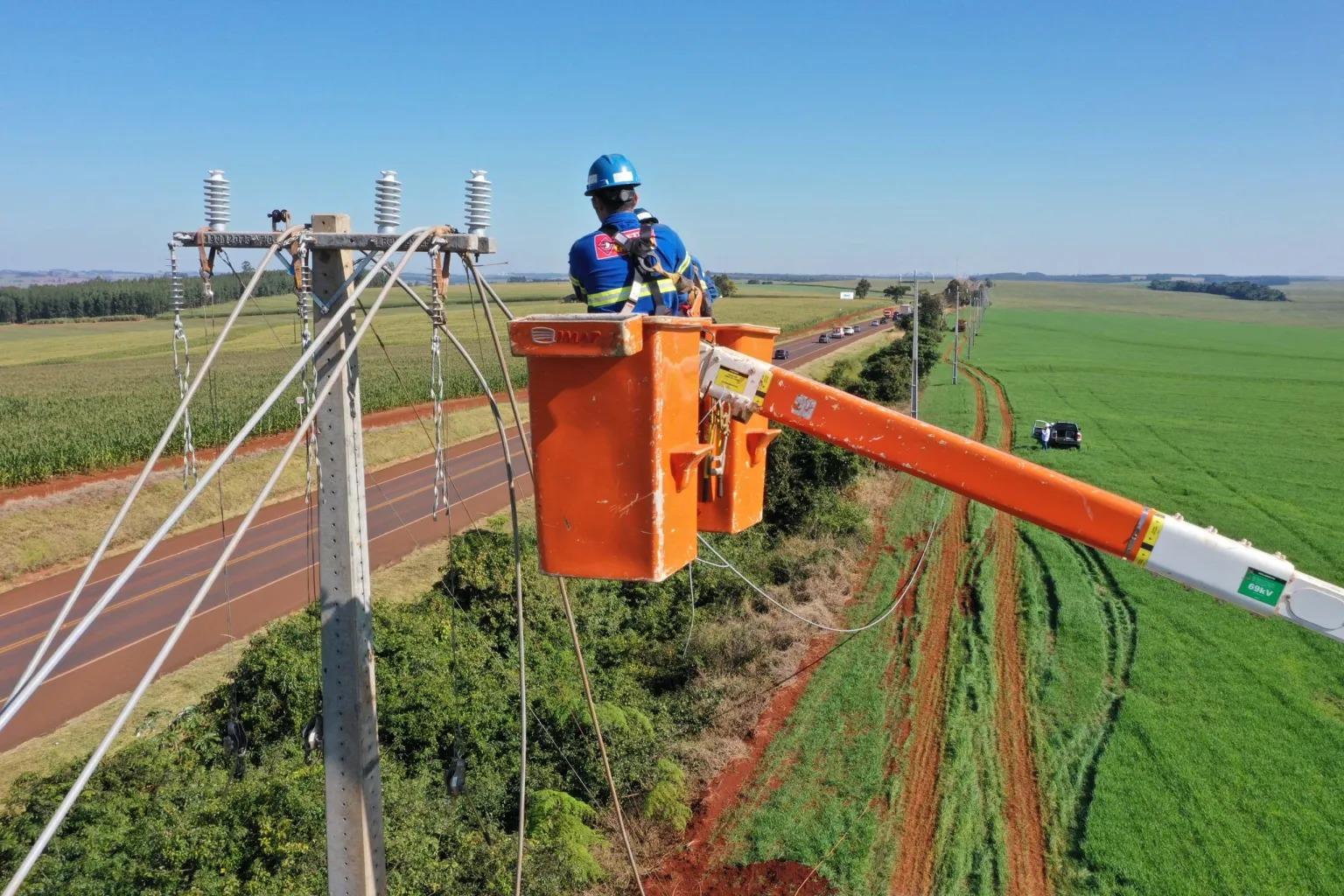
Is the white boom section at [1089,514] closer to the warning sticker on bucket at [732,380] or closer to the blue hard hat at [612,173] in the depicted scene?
the warning sticker on bucket at [732,380]

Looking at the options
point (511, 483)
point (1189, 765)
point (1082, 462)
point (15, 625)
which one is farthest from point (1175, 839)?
point (1082, 462)

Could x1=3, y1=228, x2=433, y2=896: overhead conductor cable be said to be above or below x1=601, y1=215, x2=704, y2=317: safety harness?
below

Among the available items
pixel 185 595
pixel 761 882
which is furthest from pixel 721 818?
pixel 185 595

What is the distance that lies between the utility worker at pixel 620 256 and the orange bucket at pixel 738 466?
452 millimetres

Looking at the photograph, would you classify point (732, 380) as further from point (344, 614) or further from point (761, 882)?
point (761, 882)

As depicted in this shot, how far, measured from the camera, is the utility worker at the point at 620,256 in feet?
18.5

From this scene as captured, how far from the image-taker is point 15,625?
20.8m

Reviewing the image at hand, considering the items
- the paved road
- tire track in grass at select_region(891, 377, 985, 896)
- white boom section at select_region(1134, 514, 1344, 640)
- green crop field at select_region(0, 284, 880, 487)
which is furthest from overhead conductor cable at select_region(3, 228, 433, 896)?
tire track in grass at select_region(891, 377, 985, 896)

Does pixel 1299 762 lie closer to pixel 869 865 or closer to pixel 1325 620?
pixel 869 865

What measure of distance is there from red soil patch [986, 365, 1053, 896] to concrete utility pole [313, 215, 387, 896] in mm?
9571

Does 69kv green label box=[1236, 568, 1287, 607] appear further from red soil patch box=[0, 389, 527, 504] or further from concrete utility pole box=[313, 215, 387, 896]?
red soil patch box=[0, 389, 527, 504]

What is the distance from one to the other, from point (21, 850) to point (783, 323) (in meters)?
95.6

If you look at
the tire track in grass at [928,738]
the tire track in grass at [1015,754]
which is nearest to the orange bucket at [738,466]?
the tire track in grass at [928,738]

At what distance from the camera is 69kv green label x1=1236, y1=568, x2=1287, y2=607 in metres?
4.81
